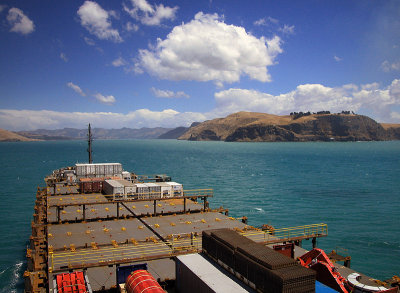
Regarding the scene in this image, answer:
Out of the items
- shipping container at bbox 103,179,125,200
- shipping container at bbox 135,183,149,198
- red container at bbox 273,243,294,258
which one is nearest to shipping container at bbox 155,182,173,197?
shipping container at bbox 135,183,149,198

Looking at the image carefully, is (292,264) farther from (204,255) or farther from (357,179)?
(357,179)

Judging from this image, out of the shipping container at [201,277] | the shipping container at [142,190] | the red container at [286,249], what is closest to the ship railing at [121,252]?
the shipping container at [201,277]

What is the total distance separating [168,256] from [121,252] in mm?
4909

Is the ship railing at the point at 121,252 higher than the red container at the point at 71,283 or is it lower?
lower

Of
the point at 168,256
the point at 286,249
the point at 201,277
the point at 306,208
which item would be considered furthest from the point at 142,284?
the point at 306,208

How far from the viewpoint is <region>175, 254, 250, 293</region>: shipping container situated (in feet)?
56.4

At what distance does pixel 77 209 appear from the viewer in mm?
43688

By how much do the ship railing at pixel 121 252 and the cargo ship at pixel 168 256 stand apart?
0.08 metres

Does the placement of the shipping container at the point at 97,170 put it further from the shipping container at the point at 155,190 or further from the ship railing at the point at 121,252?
the ship railing at the point at 121,252

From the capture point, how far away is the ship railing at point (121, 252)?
24.1 meters

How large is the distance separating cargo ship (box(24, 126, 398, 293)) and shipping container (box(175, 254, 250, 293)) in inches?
2.1

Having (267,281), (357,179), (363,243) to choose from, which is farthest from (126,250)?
(357,179)

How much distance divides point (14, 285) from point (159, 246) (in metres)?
17.4

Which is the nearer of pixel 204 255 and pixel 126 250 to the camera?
pixel 204 255
